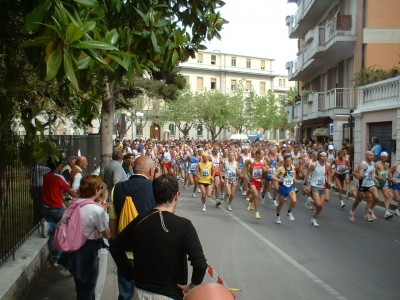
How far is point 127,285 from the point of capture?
4203 millimetres

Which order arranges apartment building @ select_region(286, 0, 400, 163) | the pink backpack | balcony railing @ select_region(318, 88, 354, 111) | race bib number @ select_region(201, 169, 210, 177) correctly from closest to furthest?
1. the pink backpack
2. race bib number @ select_region(201, 169, 210, 177)
3. apartment building @ select_region(286, 0, 400, 163)
4. balcony railing @ select_region(318, 88, 354, 111)

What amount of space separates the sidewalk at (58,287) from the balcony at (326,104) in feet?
61.7

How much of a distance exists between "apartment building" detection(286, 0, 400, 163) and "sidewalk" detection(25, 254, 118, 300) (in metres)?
12.7

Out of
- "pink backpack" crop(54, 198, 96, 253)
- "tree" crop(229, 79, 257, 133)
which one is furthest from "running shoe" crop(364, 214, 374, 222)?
"tree" crop(229, 79, 257, 133)

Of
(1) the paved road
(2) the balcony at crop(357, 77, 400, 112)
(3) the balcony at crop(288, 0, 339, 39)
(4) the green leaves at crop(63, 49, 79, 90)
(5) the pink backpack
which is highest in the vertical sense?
(3) the balcony at crop(288, 0, 339, 39)

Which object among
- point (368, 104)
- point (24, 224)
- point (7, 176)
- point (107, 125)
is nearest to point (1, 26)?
point (7, 176)

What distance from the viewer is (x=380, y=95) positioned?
17047 millimetres

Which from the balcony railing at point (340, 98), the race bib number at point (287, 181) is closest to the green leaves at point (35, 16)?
the race bib number at point (287, 181)

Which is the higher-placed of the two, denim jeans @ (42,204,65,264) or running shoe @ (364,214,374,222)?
denim jeans @ (42,204,65,264)

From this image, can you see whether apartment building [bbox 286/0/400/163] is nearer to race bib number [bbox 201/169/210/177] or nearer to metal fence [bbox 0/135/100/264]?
race bib number [bbox 201/169/210/177]

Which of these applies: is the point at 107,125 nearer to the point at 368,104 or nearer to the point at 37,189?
the point at 37,189

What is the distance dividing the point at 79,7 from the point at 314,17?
27.5m

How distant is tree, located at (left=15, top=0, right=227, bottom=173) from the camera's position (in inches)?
100.0

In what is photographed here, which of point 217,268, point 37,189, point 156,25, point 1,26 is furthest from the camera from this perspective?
point 37,189
